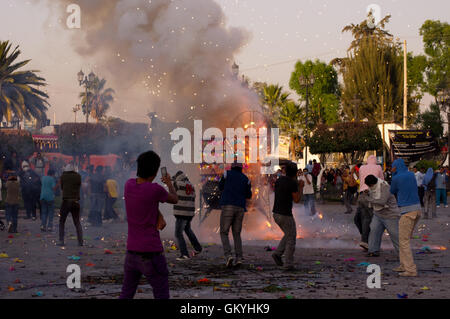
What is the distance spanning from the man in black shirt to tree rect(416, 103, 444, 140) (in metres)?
56.7

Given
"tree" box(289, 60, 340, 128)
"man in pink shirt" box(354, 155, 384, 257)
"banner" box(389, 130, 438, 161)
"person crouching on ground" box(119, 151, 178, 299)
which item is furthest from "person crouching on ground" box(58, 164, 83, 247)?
"tree" box(289, 60, 340, 128)

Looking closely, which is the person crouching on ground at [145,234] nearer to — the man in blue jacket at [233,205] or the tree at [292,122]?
the man in blue jacket at [233,205]

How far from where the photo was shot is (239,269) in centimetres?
1053

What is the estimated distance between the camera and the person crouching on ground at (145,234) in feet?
19.4

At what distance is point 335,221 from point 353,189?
3.96 meters

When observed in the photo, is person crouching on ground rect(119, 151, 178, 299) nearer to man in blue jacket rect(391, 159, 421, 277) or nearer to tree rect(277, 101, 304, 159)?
man in blue jacket rect(391, 159, 421, 277)

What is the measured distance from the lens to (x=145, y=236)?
19.6ft

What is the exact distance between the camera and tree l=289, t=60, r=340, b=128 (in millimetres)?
67500

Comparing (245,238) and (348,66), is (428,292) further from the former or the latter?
(348,66)

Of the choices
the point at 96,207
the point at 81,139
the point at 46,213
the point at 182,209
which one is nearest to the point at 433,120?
the point at 81,139

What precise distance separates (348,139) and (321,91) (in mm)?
17139

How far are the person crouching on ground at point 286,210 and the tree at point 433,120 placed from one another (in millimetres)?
56659

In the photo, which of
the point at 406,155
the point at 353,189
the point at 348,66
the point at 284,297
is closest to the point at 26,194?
the point at 353,189

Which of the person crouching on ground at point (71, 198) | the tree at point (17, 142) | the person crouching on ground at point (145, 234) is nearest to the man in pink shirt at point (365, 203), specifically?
the person crouching on ground at point (71, 198)
